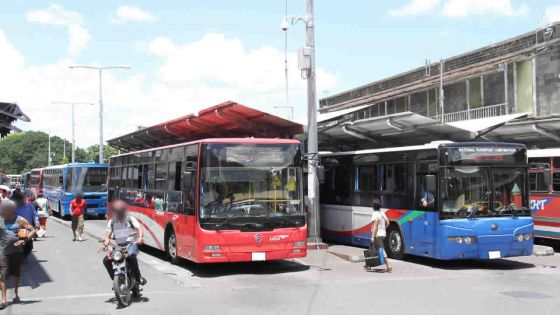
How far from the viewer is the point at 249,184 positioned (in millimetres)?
12938

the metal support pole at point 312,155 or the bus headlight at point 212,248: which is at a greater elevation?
the metal support pole at point 312,155

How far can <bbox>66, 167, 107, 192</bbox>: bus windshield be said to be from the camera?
106ft

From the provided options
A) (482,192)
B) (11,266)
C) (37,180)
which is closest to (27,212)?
(11,266)

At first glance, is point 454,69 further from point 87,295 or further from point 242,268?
point 87,295

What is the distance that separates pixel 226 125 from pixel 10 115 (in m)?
6.17

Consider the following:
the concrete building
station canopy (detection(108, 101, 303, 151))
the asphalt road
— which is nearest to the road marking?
the asphalt road

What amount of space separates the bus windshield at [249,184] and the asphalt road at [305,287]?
4.15 feet

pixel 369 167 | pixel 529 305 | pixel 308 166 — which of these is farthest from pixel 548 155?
pixel 529 305

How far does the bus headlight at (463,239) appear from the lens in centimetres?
1337

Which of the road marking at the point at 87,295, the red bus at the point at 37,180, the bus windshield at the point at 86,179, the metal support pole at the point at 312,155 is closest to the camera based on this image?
the road marking at the point at 87,295

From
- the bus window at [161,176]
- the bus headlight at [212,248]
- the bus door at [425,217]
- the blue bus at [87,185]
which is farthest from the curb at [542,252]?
the blue bus at [87,185]

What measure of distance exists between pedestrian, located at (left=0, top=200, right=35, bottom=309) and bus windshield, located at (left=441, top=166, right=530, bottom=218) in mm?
8308

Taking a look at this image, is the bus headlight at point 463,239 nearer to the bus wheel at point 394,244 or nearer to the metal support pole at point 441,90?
the bus wheel at point 394,244

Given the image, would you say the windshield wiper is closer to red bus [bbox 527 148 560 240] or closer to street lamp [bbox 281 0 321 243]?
street lamp [bbox 281 0 321 243]
